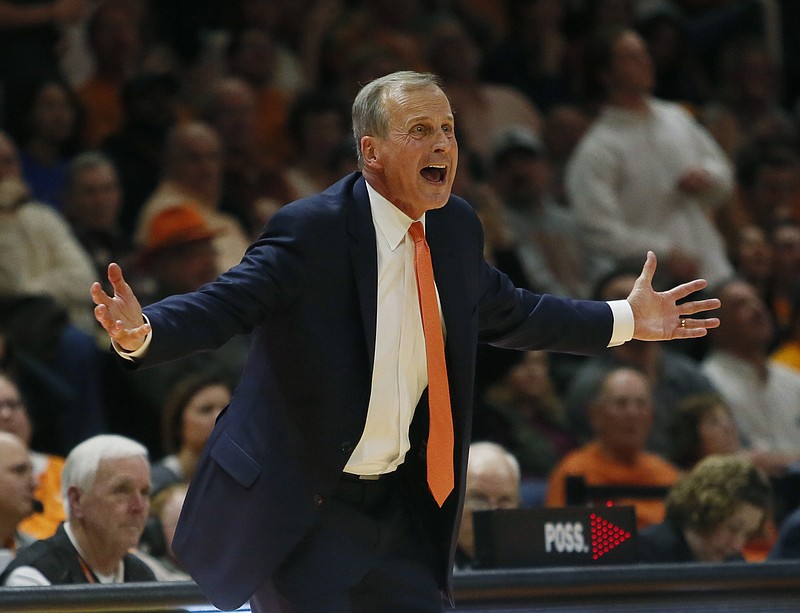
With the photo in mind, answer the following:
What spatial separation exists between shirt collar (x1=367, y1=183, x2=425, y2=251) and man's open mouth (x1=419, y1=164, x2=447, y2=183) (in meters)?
0.09

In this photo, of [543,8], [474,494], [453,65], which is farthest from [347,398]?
[543,8]

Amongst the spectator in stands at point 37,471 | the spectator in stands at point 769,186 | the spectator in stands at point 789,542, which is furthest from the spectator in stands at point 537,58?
the spectator in stands at point 789,542

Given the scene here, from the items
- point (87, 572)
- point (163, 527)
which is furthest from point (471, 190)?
point (87, 572)

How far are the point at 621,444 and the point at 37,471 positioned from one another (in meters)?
2.20

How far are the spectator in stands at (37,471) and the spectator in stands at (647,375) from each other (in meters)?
2.15

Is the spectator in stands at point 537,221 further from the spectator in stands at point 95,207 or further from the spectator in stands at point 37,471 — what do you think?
the spectator in stands at point 37,471

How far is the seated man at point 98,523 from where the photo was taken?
12.6 feet

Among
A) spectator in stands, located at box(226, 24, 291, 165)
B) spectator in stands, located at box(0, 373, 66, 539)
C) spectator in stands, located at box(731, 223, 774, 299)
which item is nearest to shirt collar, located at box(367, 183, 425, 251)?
spectator in stands, located at box(0, 373, 66, 539)

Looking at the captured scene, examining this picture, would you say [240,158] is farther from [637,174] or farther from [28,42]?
[637,174]

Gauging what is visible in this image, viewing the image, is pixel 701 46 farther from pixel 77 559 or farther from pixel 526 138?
pixel 77 559

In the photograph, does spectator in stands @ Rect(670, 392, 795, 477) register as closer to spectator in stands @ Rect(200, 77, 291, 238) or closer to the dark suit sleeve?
spectator in stands @ Rect(200, 77, 291, 238)

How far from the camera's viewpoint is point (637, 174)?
727cm

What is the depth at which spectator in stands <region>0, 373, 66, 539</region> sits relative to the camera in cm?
488

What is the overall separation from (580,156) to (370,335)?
4.78 metres
